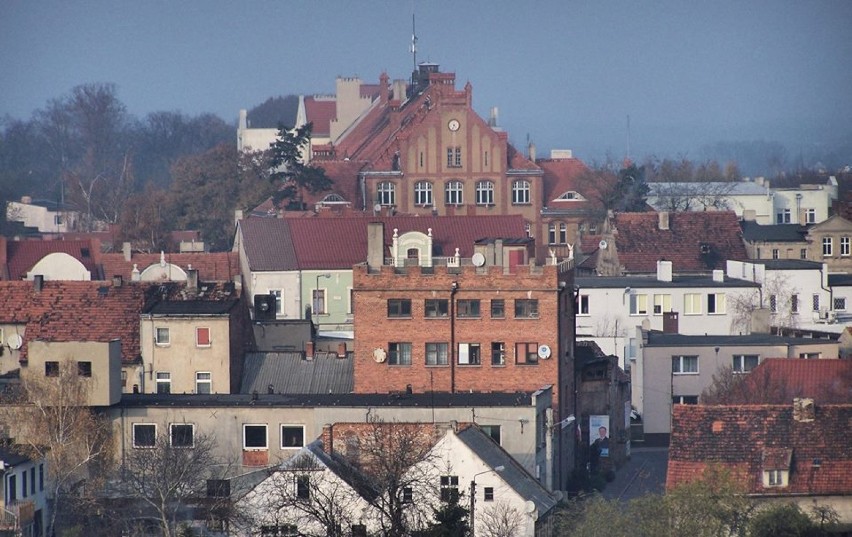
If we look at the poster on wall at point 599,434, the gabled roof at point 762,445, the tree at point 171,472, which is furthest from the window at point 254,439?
the poster on wall at point 599,434

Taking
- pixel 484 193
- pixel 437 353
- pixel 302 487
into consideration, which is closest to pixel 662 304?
pixel 437 353

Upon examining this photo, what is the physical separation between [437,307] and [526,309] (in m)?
2.61

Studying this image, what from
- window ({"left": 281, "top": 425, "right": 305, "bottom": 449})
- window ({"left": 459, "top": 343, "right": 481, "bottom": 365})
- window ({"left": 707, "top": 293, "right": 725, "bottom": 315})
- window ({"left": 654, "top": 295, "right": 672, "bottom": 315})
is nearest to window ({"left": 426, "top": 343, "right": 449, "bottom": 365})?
window ({"left": 459, "top": 343, "right": 481, "bottom": 365})

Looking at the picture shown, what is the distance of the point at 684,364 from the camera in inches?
3211

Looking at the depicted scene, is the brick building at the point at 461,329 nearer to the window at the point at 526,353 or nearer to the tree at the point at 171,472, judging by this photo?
the window at the point at 526,353

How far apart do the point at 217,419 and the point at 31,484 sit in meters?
6.23

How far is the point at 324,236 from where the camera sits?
327ft

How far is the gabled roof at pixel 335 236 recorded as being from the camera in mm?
97875

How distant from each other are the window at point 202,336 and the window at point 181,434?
7.91m

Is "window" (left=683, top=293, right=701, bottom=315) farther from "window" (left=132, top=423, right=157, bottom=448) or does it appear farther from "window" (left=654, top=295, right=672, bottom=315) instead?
"window" (left=132, top=423, right=157, bottom=448)

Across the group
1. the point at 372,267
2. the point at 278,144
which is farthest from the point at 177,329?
the point at 278,144

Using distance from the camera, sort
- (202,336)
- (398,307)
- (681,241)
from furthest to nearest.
A: (681,241), (202,336), (398,307)

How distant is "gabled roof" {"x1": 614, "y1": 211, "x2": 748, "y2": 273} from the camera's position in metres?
108

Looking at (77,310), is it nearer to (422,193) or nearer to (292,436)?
(292,436)
